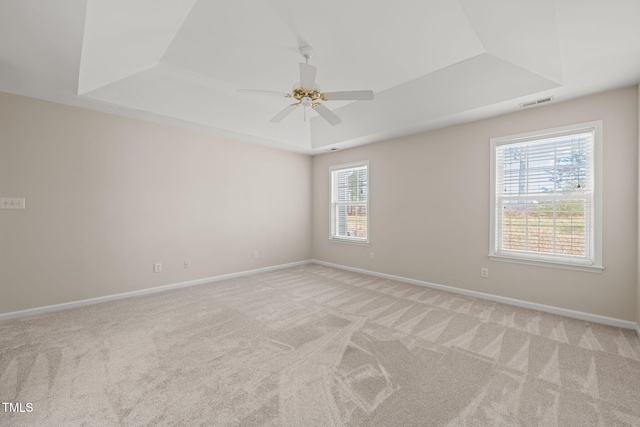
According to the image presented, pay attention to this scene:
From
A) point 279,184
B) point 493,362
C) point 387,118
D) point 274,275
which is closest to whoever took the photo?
point 493,362

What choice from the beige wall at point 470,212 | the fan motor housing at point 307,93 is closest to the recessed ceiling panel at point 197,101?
the fan motor housing at point 307,93

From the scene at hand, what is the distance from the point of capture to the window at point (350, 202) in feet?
17.5

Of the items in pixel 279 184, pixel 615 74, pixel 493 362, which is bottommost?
pixel 493 362

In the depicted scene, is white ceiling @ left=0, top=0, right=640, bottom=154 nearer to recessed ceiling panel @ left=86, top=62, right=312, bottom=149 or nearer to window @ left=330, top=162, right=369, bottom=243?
recessed ceiling panel @ left=86, top=62, right=312, bottom=149

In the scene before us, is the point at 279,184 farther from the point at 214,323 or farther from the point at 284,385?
the point at 284,385

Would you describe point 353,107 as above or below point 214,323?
above

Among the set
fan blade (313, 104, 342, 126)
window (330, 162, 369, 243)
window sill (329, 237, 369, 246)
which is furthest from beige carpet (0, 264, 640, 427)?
fan blade (313, 104, 342, 126)

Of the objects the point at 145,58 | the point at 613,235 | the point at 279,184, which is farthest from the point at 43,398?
the point at 613,235

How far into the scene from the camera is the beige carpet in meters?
1.64

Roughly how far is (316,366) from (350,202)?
379 centimetres

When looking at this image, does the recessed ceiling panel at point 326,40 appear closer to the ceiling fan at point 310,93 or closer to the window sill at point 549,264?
the ceiling fan at point 310,93

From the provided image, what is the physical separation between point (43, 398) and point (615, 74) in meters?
5.27

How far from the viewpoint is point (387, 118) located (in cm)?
407

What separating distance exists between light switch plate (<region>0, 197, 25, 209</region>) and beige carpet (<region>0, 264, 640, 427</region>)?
1263mm
